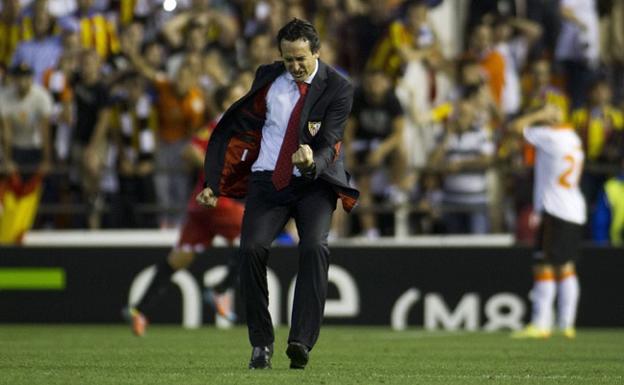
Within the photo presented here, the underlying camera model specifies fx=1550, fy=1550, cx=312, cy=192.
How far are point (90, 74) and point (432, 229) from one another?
4.57 meters

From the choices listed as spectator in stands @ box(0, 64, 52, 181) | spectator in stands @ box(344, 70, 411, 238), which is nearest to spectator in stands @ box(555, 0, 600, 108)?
spectator in stands @ box(344, 70, 411, 238)

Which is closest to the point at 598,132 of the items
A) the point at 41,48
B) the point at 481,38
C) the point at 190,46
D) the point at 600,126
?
the point at 600,126

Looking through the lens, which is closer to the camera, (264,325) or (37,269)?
(264,325)

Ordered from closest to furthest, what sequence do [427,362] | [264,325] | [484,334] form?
1. [264,325]
2. [427,362]
3. [484,334]

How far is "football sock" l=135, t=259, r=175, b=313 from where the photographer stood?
15617 mm

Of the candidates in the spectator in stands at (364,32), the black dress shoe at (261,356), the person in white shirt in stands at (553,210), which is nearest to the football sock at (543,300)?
the person in white shirt in stands at (553,210)

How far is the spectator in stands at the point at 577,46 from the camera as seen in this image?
19828 millimetres

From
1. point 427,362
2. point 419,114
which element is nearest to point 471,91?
point 419,114

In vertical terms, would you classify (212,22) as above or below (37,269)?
above

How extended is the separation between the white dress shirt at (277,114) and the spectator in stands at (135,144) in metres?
9.18

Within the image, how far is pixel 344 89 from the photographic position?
9.88 m

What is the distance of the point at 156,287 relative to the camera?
15664 millimetres

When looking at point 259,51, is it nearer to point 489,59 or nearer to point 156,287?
point 489,59

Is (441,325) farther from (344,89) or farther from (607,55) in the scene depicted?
(344,89)
